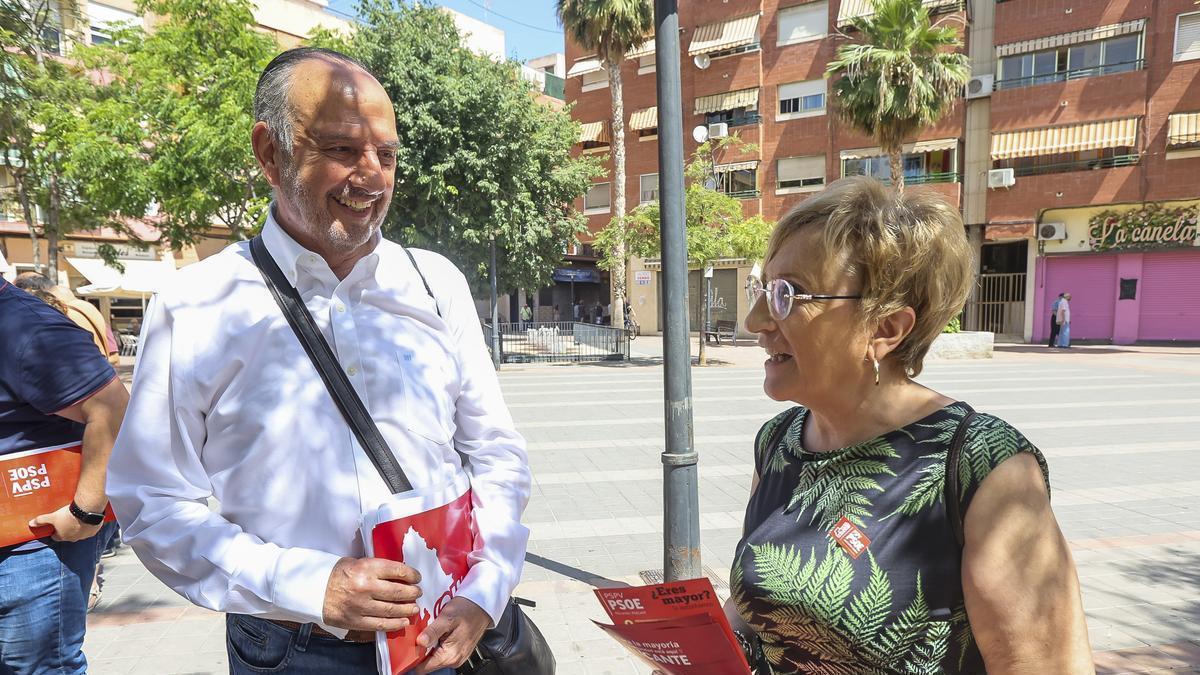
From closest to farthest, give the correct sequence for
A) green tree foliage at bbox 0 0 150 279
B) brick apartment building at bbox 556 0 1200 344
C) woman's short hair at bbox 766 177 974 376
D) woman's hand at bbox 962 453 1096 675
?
woman's hand at bbox 962 453 1096 675 → woman's short hair at bbox 766 177 974 376 → green tree foliage at bbox 0 0 150 279 → brick apartment building at bbox 556 0 1200 344

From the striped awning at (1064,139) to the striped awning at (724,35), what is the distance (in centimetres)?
993

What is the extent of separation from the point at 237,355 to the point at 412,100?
16388 mm

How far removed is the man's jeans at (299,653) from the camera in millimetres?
1492

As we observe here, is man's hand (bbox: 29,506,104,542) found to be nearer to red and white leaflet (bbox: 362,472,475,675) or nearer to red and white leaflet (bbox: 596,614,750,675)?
red and white leaflet (bbox: 362,472,475,675)

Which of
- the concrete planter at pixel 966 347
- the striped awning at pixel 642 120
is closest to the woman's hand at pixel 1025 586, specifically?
the concrete planter at pixel 966 347

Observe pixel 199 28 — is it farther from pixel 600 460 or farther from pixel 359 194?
pixel 359 194

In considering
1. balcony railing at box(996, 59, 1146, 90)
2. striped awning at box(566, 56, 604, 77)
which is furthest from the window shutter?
striped awning at box(566, 56, 604, 77)

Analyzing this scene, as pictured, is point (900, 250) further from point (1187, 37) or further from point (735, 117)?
point (735, 117)

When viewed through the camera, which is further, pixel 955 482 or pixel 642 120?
pixel 642 120

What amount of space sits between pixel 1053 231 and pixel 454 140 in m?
20.3

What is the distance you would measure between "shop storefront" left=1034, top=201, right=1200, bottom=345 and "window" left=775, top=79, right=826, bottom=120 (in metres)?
9.00

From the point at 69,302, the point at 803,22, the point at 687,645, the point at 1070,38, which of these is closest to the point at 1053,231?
the point at 1070,38

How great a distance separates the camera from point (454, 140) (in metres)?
16.7

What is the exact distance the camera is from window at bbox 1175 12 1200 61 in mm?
21094
